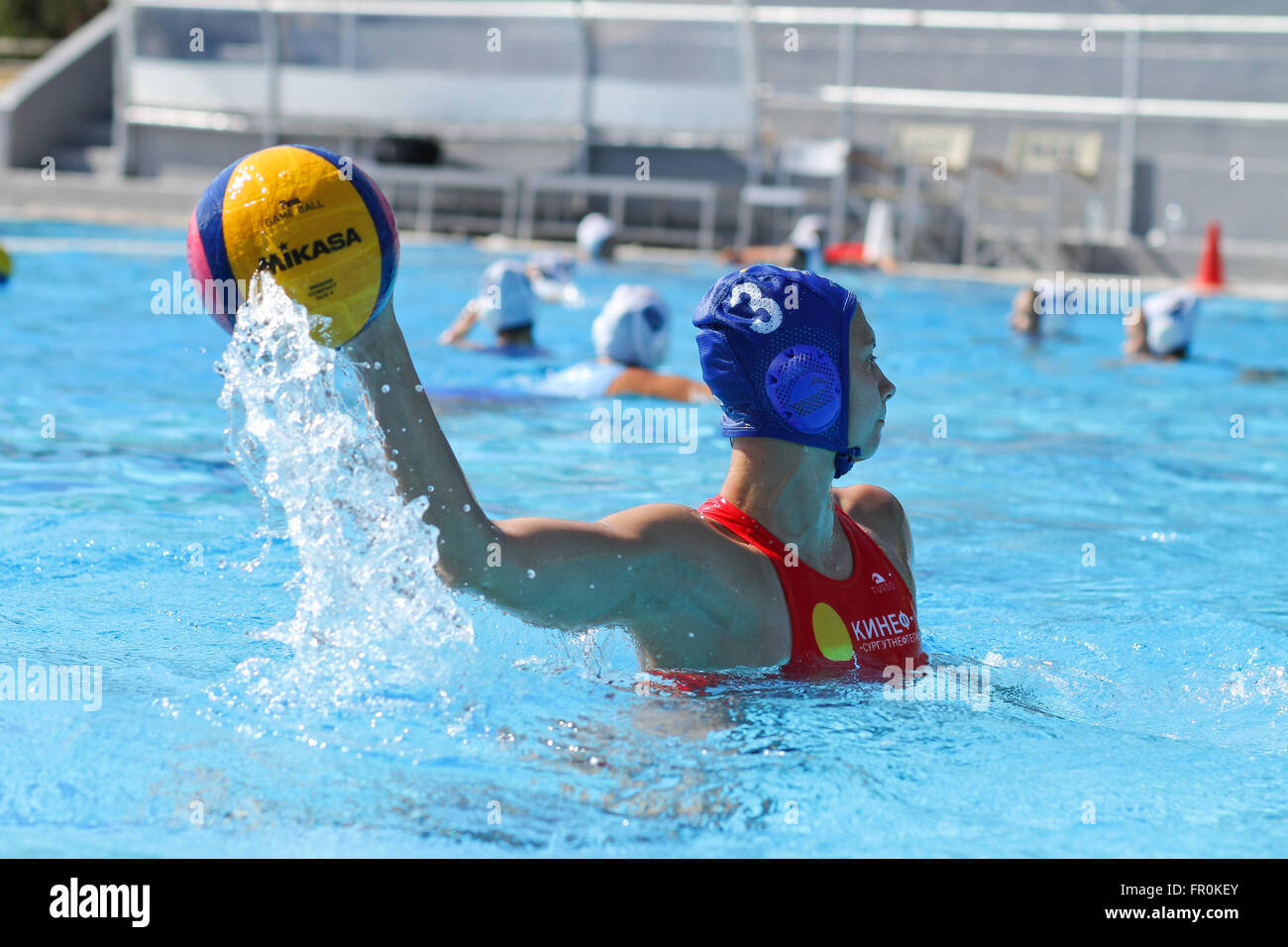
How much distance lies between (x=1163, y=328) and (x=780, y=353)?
26.3 feet

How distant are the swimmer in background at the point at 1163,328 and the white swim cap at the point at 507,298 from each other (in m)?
4.29

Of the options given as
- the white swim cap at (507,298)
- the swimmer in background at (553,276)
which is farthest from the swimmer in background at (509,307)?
the swimmer in background at (553,276)

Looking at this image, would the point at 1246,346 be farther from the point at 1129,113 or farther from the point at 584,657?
the point at 584,657

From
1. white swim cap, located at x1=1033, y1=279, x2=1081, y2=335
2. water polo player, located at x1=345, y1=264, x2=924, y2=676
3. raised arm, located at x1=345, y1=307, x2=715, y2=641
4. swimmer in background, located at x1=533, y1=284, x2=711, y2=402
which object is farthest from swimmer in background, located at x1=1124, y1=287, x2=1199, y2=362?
raised arm, located at x1=345, y1=307, x2=715, y2=641

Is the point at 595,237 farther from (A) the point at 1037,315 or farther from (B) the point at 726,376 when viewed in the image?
(B) the point at 726,376

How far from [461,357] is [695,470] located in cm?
323

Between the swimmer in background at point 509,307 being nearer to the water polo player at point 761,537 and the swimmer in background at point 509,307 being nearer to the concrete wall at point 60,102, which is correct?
the water polo player at point 761,537

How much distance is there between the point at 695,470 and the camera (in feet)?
21.5

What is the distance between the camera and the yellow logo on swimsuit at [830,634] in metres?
2.89

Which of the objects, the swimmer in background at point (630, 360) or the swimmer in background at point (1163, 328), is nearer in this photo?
the swimmer in background at point (630, 360)

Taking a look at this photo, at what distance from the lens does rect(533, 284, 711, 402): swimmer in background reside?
7500 millimetres

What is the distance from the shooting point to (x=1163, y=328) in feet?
32.7

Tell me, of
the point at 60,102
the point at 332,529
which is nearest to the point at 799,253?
the point at 332,529
